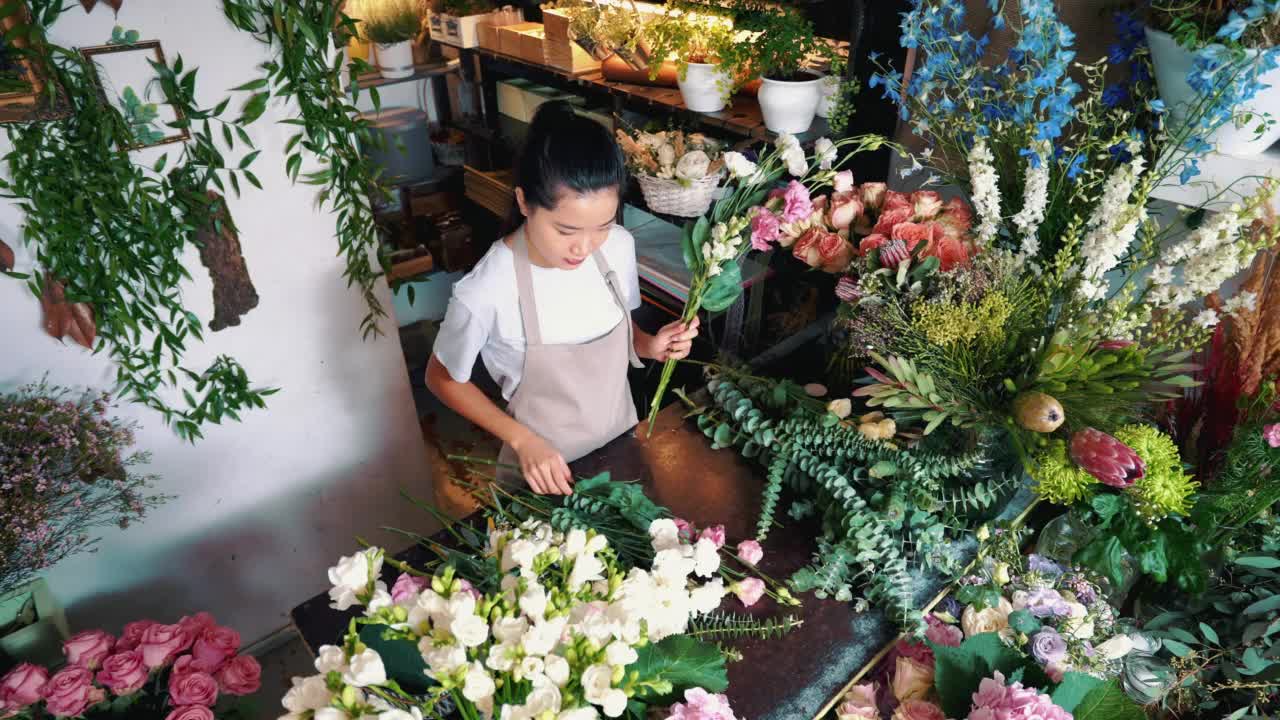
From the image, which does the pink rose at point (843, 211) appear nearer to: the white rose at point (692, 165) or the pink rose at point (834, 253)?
the pink rose at point (834, 253)

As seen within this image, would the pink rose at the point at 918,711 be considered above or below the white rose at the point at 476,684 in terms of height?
below

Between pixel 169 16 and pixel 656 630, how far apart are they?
1561 millimetres

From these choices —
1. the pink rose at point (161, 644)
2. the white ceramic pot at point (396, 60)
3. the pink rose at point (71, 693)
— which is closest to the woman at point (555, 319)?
the pink rose at point (161, 644)

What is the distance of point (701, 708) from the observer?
862 millimetres

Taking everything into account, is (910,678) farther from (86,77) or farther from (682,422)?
(86,77)

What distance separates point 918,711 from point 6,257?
6.20 feet

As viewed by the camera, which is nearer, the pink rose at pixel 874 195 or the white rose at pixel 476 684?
the white rose at pixel 476 684

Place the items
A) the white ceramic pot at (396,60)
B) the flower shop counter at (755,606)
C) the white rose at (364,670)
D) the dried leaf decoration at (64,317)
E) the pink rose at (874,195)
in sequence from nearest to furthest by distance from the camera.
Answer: the white rose at (364,670) → the flower shop counter at (755,606) → the pink rose at (874,195) → the dried leaf decoration at (64,317) → the white ceramic pot at (396,60)

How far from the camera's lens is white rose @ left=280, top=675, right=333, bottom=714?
0.71m

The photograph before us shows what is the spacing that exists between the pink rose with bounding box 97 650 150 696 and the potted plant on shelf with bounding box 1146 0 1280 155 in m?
2.00

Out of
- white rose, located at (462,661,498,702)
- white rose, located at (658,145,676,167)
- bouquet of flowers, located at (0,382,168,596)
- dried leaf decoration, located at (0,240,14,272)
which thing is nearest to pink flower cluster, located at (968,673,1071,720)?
white rose, located at (462,661,498,702)

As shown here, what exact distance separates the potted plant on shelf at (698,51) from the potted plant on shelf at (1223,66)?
1070 mm

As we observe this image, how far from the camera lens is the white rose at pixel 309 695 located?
0.71 metres

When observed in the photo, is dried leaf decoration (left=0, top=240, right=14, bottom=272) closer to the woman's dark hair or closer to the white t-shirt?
the white t-shirt
